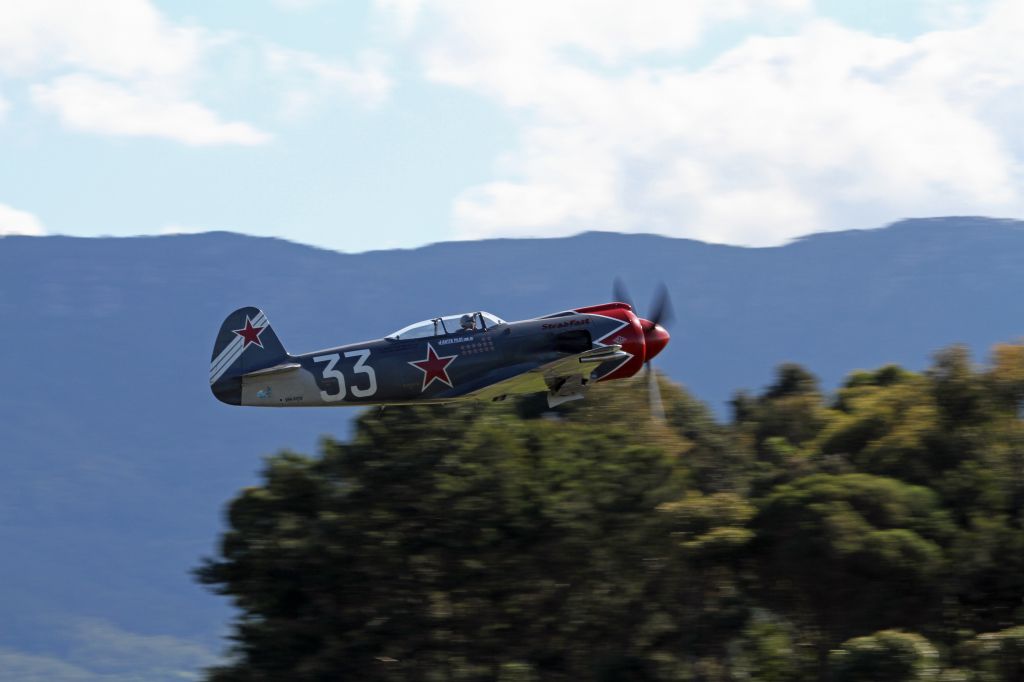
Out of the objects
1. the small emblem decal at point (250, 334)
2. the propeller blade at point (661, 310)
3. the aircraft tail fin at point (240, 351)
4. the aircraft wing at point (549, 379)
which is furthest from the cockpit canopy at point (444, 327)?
the propeller blade at point (661, 310)

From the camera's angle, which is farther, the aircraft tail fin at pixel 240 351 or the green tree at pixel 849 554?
the green tree at pixel 849 554

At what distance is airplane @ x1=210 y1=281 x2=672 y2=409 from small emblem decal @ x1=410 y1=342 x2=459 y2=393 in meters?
0.02

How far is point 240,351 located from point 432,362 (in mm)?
3251

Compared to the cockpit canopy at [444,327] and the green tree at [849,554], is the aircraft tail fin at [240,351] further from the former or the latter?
the green tree at [849,554]

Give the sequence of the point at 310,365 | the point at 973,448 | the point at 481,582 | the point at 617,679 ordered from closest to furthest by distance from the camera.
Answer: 1. the point at 310,365
2. the point at 617,679
3. the point at 481,582
4. the point at 973,448

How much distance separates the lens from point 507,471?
96.2 feet

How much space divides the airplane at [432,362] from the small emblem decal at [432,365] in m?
0.02

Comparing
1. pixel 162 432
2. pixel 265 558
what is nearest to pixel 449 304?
pixel 162 432

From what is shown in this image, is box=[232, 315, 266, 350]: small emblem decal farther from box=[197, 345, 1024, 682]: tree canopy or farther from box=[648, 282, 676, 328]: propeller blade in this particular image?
box=[197, 345, 1024, 682]: tree canopy

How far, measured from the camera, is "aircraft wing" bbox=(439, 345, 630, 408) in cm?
2192

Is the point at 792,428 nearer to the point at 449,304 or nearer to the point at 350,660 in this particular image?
the point at 350,660

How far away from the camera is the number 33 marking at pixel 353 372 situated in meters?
21.6

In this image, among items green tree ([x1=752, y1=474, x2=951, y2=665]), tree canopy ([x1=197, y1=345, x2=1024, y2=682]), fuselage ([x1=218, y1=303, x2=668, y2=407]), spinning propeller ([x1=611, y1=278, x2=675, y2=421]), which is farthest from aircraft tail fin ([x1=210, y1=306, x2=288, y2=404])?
green tree ([x1=752, y1=474, x2=951, y2=665])

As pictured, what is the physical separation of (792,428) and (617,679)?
17875mm
